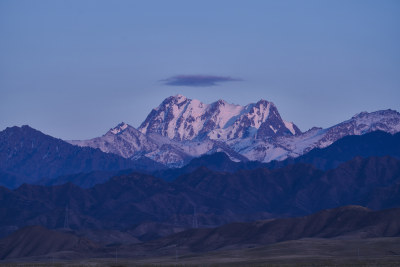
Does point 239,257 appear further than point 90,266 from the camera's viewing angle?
Yes

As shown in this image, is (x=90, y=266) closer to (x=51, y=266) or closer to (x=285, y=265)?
(x=51, y=266)

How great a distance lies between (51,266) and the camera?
16750 cm

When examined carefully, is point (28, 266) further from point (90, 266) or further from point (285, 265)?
point (285, 265)

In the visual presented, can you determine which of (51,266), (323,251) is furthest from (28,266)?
(323,251)

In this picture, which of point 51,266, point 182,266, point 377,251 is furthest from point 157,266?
point 377,251

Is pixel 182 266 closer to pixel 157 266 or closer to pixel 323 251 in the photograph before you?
pixel 157 266

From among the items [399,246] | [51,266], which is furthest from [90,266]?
[399,246]

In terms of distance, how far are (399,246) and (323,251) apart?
50.9ft

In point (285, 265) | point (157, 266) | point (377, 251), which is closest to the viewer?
point (285, 265)

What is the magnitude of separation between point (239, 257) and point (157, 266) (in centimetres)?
3348

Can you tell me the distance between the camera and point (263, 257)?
186m

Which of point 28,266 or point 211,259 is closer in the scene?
point 28,266

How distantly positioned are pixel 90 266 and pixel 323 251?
51559 millimetres

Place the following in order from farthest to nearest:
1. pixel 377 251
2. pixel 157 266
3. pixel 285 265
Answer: pixel 377 251 < pixel 157 266 < pixel 285 265
